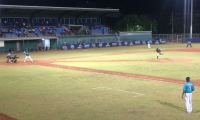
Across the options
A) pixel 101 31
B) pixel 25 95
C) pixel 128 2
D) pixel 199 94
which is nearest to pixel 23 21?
pixel 101 31

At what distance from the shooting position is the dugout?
54.5m

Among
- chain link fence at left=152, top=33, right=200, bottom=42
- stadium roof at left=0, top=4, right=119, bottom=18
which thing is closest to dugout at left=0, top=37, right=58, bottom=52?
stadium roof at left=0, top=4, right=119, bottom=18

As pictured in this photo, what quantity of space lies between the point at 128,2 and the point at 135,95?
263 feet

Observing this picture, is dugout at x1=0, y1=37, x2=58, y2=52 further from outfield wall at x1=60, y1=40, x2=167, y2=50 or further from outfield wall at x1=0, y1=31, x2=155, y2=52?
outfield wall at x1=60, y1=40, x2=167, y2=50

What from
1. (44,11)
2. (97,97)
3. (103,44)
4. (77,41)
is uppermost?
(44,11)

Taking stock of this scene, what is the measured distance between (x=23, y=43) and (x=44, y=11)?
13134 millimetres

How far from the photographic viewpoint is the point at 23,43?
57.2 m

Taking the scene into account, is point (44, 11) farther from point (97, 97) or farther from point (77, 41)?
point (97, 97)

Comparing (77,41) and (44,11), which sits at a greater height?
(44,11)

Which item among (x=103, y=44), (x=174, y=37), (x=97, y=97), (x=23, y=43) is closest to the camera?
(x=97, y=97)

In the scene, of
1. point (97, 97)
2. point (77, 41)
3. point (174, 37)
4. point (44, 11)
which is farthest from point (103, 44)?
point (97, 97)

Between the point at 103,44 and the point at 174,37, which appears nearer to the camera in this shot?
the point at 103,44

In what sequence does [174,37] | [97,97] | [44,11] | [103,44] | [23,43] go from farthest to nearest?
1. [174,37]
2. [103,44]
3. [44,11]
4. [23,43]
5. [97,97]

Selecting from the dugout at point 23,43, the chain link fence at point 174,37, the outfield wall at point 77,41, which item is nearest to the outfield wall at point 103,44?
the outfield wall at point 77,41
